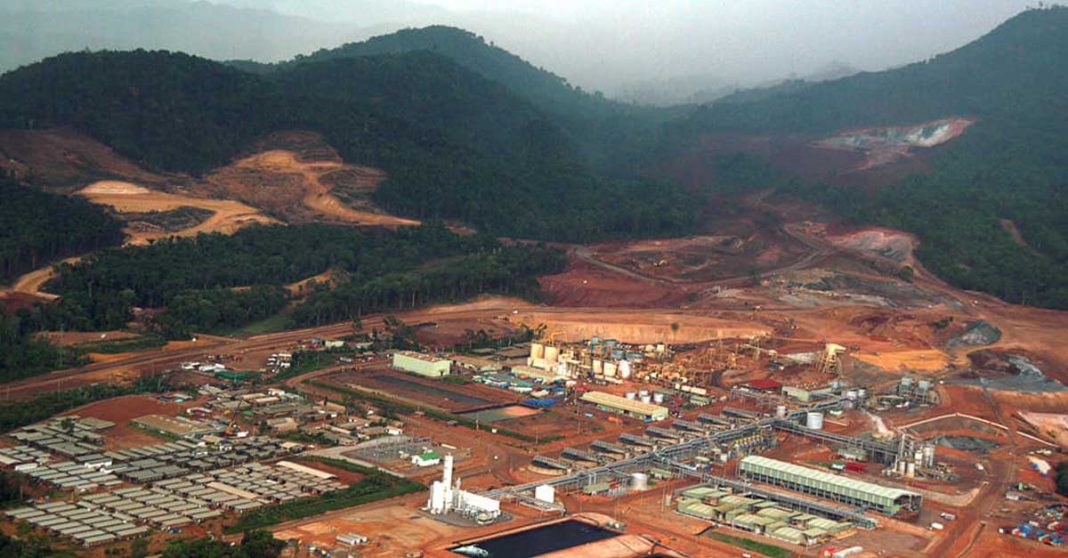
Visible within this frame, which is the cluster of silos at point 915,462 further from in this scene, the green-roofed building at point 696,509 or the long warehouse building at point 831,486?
the green-roofed building at point 696,509

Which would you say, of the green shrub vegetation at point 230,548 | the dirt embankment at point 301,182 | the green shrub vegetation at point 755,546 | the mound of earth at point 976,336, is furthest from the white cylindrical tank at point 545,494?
the dirt embankment at point 301,182

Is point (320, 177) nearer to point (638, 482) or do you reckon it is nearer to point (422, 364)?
point (422, 364)

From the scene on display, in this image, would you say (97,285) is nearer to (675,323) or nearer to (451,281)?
(451,281)

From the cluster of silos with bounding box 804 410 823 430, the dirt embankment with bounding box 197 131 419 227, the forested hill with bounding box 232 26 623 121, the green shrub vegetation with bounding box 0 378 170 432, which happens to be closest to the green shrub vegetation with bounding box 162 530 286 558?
the green shrub vegetation with bounding box 0 378 170 432

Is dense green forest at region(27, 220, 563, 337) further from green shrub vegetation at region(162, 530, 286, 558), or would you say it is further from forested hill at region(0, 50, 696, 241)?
green shrub vegetation at region(162, 530, 286, 558)

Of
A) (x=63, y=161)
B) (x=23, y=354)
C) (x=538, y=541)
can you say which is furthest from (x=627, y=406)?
(x=63, y=161)

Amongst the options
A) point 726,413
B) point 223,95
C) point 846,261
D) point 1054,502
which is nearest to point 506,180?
point 223,95

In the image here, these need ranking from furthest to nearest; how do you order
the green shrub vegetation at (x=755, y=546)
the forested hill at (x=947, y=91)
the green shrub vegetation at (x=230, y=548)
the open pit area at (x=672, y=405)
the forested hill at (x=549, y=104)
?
the forested hill at (x=549, y=104) → the forested hill at (x=947, y=91) → the open pit area at (x=672, y=405) → the green shrub vegetation at (x=755, y=546) → the green shrub vegetation at (x=230, y=548)
